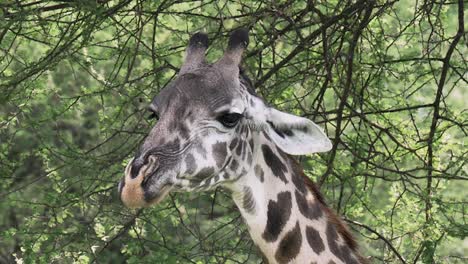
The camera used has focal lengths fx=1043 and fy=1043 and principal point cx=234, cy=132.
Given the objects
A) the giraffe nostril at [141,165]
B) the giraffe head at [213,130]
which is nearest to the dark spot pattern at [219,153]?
the giraffe head at [213,130]

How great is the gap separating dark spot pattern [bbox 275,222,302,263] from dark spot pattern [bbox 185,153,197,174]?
0.59 metres

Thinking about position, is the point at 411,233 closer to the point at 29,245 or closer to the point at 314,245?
the point at 314,245

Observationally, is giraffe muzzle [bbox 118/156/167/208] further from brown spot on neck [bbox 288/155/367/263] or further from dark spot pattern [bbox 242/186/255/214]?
brown spot on neck [bbox 288/155/367/263]

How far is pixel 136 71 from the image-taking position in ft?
24.2

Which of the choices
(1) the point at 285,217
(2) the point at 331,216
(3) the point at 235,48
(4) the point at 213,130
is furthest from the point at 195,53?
(2) the point at 331,216

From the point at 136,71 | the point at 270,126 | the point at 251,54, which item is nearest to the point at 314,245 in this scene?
the point at 270,126

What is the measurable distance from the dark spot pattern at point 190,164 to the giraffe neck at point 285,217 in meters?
0.31

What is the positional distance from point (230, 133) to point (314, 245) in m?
0.67

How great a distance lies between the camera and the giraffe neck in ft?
15.7

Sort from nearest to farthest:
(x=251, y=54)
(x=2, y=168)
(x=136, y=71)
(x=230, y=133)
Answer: (x=230, y=133)
(x=251, y=54)
(x=2, y=168)
(x=136, y=71)

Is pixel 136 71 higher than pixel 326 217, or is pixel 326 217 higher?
pixel 136 71

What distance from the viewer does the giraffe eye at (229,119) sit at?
467cm

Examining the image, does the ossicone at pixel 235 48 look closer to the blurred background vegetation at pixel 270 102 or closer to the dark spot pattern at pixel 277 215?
the dark spot pattern at pixel 277 215

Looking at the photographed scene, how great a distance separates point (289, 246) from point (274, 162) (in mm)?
398
